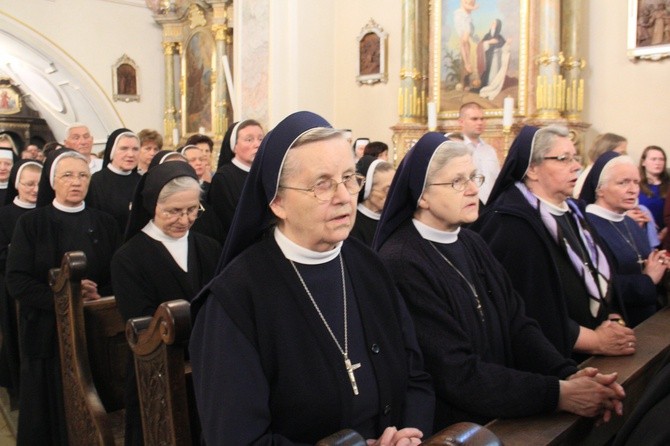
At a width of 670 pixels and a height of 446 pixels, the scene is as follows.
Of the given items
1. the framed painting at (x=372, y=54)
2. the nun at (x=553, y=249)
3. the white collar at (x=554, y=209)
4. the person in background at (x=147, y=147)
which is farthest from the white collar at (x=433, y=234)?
the framed painting at (x=372, y=54)

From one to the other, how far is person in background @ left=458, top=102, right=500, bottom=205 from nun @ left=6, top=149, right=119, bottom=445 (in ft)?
11.1

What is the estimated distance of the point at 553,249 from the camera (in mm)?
3178

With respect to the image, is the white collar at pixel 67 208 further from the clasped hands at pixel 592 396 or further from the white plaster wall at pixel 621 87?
the white plaster wall at pixel 621 87

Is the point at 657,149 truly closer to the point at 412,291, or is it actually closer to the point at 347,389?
the point at 412,291

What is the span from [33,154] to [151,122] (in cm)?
760

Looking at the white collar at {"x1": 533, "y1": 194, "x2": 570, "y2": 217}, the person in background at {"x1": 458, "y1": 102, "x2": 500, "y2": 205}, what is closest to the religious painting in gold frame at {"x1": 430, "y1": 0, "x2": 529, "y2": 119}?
the person in background at {"x1": 458, "y1": 102, "x2": 500, "y2": 205}

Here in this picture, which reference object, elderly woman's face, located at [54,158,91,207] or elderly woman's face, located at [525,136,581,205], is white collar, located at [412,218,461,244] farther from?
elderly woman's face, located at [54,158,91,207]

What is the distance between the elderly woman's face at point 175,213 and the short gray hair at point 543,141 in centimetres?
174

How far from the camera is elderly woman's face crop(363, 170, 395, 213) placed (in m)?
4.60

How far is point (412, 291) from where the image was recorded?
8.00ft

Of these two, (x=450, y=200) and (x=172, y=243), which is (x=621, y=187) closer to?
(x=450, y=200)

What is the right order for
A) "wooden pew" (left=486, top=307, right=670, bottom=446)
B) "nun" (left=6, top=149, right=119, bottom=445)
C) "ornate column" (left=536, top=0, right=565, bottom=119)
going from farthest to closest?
"ornate column" (left=536, top=0, right=565, bottom=119) < "nun" (left=6, top=149, right=119, bottom=445) < "wooden pew" (left=486, top=307, right=670, bottom=446)

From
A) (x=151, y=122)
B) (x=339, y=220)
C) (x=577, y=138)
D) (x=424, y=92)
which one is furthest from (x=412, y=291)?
(x=151, y=122)

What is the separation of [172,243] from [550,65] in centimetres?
657
